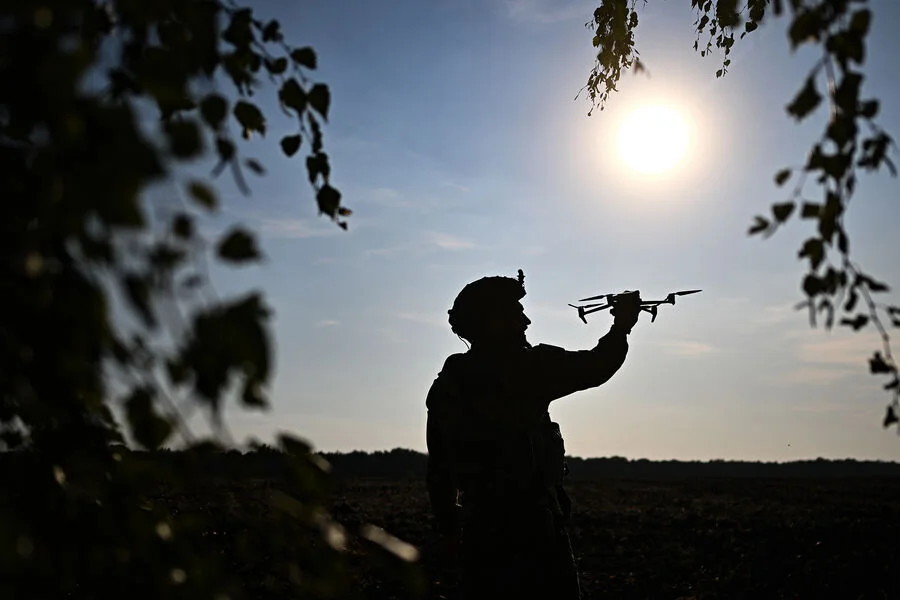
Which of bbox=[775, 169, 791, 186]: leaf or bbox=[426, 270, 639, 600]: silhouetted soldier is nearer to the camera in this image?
bbox=[775, 169, 791, 186]: leaf

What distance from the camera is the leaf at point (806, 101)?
6.58 ft

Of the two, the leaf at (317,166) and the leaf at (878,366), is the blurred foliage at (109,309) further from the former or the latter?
the leaf at (878,366)

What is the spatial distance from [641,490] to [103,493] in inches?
1355

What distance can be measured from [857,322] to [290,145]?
1.69 m

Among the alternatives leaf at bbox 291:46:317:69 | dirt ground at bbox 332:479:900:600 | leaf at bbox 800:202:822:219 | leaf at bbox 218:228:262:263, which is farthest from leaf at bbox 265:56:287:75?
dirt ground at bbox 332:479:900:600

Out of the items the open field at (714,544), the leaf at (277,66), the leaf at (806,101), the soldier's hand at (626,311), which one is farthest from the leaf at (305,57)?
the open field at (714,544)

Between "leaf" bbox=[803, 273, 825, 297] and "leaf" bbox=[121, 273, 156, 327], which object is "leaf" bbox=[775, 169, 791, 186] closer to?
"leaf" bbox=[803, 273, 825, 297]

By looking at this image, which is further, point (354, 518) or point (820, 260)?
point (354, 518)

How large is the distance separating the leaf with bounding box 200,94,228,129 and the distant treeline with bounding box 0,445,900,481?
79 cm

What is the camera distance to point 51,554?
1856 mm

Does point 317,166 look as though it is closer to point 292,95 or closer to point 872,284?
point 292,95

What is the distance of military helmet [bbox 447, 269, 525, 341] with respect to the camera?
5.76 metres

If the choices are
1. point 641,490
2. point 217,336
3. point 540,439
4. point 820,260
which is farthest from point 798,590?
point 641,490

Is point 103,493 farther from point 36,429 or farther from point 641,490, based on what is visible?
point 641,490
